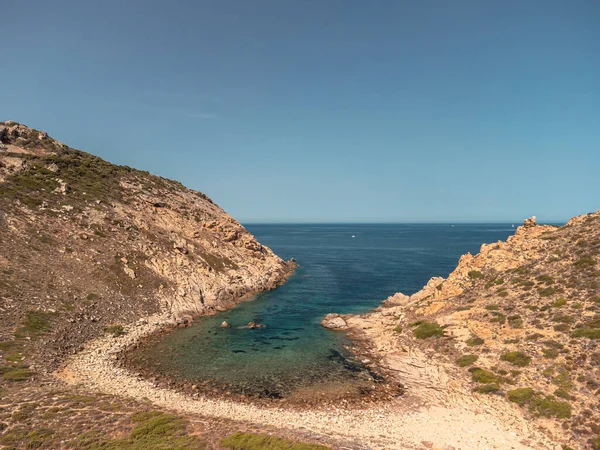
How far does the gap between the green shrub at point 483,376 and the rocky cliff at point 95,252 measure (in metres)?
42.6

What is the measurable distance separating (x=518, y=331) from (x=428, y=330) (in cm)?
1014

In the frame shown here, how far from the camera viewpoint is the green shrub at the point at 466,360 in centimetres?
3556

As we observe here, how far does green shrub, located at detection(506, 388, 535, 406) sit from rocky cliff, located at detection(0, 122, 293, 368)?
45.0 meters

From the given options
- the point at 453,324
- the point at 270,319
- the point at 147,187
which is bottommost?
the point at 270,319

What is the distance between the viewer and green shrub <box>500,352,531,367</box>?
33094 millimetres

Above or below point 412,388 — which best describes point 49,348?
above

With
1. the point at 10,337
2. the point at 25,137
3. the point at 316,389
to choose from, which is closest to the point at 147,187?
the point at 25,137

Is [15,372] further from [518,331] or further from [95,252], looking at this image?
[518,331]

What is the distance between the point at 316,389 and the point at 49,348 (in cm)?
2995

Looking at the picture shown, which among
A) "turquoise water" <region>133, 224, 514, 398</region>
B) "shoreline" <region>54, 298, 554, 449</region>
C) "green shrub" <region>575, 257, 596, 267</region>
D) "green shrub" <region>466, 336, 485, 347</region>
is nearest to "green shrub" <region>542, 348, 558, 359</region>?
"green shrub" <region>466, 336, 485, 347</region>

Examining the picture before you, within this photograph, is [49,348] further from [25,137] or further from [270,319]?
[25,137]

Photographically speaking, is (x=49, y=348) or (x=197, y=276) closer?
(x=49, y=348)

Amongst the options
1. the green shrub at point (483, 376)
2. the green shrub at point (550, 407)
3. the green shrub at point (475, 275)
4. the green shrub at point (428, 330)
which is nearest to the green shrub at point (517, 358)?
the green shrub at point (483, 376)

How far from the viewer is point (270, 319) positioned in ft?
191
